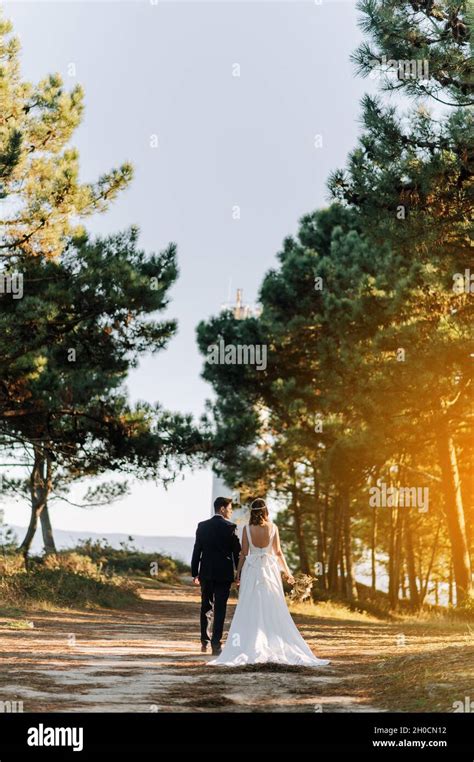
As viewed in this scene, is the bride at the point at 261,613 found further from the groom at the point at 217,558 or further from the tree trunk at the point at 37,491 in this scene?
the tree trunk at the point at 37,491

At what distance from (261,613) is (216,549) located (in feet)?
3.70

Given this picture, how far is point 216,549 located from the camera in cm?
1252

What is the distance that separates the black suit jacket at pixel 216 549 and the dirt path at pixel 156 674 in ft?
3.50

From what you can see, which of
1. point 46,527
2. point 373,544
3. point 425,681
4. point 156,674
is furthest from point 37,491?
point 425,681

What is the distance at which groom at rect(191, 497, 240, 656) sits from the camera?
12.5 m

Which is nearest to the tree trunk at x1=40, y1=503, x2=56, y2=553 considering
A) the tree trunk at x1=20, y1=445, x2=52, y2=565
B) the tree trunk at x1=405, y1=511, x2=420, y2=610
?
the tree trunk at x1=20, y1=445, x2=52, y2=565

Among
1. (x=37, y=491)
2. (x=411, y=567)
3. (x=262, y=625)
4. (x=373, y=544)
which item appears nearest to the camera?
(x=262, y=625)

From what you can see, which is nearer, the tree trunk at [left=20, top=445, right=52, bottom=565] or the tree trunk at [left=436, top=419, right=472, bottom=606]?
the tree trunk at [left=436, top=419, right=472, bottom=606]

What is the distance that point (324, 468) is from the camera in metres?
24.0

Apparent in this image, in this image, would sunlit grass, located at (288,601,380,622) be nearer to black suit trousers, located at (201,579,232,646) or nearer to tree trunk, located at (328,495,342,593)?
tree trunk, located at (328,495,342,593)

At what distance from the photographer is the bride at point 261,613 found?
1133 cm

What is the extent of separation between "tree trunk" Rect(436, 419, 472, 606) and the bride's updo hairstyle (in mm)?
12864

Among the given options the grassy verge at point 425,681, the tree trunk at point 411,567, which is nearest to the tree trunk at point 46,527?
the tree trunk at point 411,567

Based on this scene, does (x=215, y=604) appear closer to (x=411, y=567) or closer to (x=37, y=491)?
(x=37, y=491)
